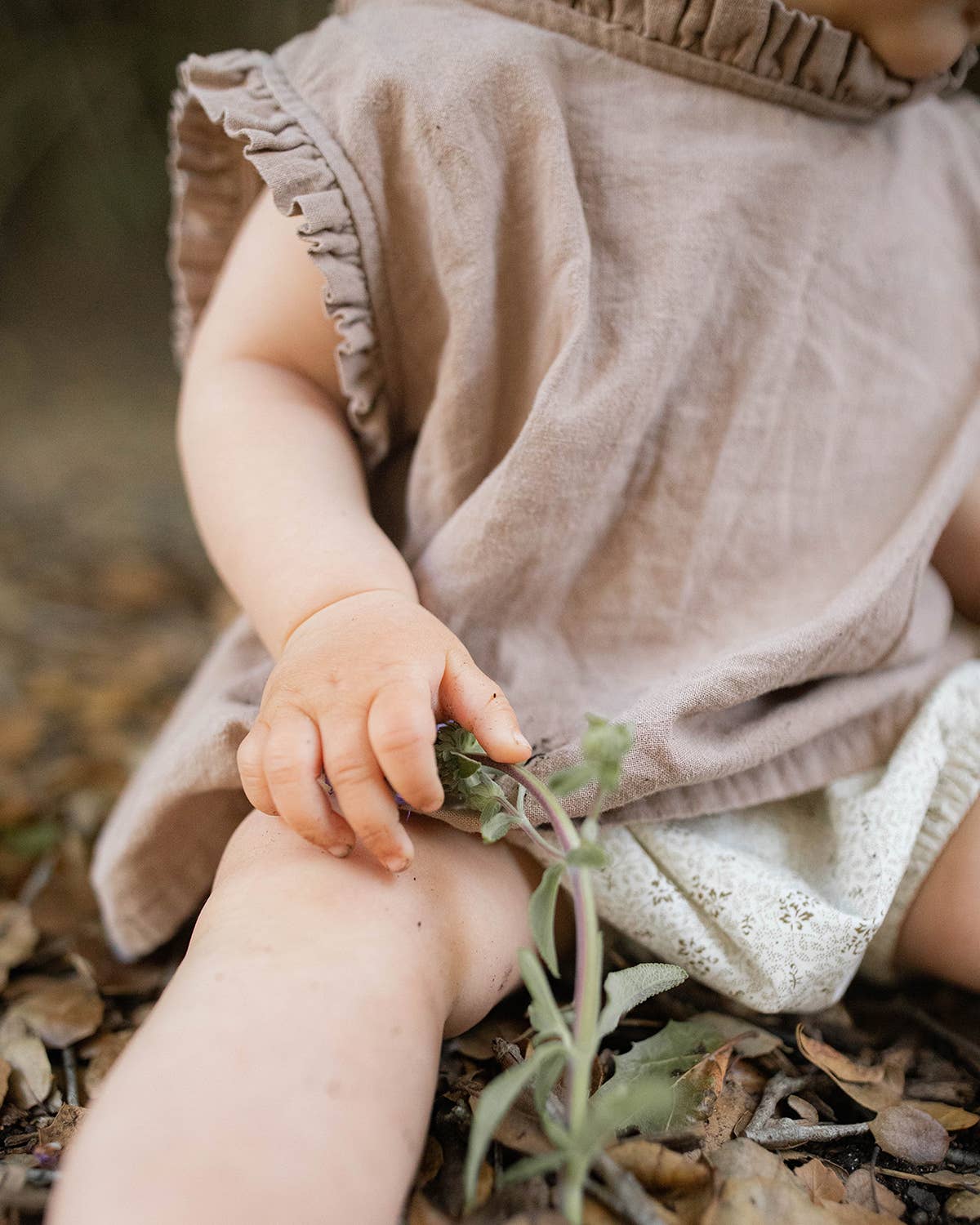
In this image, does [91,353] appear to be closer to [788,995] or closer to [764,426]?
[764,426]

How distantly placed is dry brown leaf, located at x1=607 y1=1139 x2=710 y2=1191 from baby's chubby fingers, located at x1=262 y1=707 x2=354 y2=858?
0.69 feet

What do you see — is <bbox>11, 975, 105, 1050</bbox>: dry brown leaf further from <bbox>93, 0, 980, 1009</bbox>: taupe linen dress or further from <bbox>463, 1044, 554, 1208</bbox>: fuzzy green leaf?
<bbox>463, 1044, 554, 1208</bbox>: fuzzy green leaf

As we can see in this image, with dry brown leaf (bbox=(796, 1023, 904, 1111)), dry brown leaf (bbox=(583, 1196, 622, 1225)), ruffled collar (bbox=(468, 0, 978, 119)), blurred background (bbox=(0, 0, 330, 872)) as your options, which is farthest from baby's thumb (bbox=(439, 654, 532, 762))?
blurred background (bbox=(0, 0, 330, 872))

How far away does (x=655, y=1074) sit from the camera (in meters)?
0.57

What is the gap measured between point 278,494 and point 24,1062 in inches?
16.2

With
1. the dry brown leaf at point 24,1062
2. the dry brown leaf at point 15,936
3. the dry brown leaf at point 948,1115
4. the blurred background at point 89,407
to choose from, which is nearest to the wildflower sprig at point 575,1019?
the dry brown leaf at point 948,1115

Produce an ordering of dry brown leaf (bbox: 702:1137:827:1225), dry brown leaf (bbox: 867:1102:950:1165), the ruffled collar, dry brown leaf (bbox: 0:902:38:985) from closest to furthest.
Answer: dry brown leaf (bbox: 702:1137:827:1225), dry brown leaf (bbox: 867:1102:950:1165), the ruffled collar, dry brown leaf (bbox: 0:902:38:985)

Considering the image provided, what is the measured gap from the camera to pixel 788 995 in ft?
2.10

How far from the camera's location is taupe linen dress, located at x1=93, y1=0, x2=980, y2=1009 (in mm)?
671

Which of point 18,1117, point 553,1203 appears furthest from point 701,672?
point 18,1117

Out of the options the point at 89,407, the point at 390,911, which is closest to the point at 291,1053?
the point at 390,911

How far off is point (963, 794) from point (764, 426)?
0.30 meters

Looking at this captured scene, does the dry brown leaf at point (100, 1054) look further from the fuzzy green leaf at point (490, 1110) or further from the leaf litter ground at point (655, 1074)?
the fuzzy green leaf at point (490, 1110)

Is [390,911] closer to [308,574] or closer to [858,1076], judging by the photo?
[308,574]
